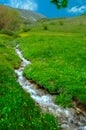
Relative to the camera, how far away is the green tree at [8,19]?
125 metres

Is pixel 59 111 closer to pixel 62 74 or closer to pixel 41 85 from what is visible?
pixel 41 85

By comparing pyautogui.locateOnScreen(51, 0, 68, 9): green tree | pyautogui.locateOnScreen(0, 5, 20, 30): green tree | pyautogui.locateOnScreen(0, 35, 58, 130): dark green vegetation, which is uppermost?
pyautogui.locateOnScreen(51, 0, 68, 9): green tree

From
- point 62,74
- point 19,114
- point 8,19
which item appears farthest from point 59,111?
point 8,19

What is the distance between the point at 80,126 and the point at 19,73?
1517cm

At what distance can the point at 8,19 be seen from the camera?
410 feet

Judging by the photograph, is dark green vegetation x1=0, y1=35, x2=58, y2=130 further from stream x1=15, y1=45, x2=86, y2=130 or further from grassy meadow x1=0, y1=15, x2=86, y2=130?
stream x1=15, y1=45, x2=86, y2=130

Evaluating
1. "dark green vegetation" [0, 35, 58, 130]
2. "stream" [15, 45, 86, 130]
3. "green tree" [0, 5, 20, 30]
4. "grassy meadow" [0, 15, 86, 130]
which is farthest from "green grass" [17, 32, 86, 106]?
"green tree" [0, 5, 20, 30]

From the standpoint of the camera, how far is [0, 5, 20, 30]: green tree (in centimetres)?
12462

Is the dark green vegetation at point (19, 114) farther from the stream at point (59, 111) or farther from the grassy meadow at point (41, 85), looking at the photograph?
the stream at point (59, 111)

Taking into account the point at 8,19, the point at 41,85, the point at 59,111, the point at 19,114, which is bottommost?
the point at 8,19

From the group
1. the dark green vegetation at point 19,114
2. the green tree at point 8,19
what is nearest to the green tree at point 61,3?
the dark green vegetation at point 19,114

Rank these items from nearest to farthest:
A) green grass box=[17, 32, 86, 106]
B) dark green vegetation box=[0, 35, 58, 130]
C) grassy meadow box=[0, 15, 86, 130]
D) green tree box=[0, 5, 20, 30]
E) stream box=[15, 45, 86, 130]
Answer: dark green vegetation box=[0, 35, 58, 130], grassy meadow box=[0, 15, 86, 130], stream box=[15, 45, 86, 130], green grass box=[17, 32, 86, 106], green tree box=[0, 5, 20, 30]

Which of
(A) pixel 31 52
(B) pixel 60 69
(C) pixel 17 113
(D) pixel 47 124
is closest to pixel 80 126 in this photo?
(D) pixel 47 124

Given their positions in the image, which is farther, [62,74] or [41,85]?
[62,74]
